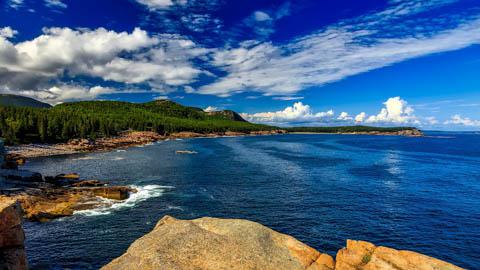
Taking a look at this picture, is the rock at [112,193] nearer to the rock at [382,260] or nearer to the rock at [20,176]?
the rock at [20,176]

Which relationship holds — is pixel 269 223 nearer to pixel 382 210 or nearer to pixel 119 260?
pixel 382 210

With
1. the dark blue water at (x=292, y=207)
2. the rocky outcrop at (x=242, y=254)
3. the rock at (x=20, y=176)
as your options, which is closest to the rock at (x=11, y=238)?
the rocky outcrop at (x=242, y=254)

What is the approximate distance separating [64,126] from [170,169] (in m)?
109

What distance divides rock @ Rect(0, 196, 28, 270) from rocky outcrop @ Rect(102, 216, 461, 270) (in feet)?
34.2

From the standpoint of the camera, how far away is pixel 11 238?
28953mm

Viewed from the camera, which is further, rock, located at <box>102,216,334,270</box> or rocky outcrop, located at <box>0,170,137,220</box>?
rocky outcrop, located at <box>0,170,137,220</box>

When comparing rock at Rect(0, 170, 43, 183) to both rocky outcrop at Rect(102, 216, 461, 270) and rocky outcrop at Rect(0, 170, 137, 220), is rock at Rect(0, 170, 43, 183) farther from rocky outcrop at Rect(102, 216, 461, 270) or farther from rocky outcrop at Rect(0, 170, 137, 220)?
rocky outcrop at Rect(102, 216, 461, 270)

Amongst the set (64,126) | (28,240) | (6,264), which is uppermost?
(64,126)

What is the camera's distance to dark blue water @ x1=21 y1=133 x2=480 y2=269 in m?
45.2

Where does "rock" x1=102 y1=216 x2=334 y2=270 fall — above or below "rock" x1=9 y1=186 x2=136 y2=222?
above

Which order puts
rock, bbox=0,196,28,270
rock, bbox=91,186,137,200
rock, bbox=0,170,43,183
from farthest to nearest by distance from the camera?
rock, bbox=0,170,43,183 < rock, bbox=91,186,137,200 < rock, bbox=0,196,28,270

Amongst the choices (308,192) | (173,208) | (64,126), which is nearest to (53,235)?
(173,208)

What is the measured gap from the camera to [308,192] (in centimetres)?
7669

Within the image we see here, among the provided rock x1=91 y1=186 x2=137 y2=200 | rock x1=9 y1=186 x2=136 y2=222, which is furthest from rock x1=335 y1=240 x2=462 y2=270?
rock x1=91 y1=186 x2=137 y2=200
